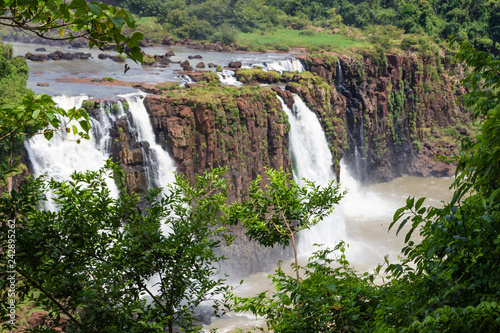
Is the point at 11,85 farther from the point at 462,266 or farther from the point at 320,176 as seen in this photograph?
the point at 462,266

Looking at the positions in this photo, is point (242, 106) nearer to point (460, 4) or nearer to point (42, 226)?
point (42, 226)

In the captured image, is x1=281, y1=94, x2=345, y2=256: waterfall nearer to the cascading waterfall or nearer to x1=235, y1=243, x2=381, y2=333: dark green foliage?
the cascading waterfall

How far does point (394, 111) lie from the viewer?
32.5 m

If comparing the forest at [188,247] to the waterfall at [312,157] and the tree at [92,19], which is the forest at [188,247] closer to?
the tree at [92,19]

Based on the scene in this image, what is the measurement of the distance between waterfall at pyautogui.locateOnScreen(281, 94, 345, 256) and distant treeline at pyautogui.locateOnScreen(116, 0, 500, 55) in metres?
12.4

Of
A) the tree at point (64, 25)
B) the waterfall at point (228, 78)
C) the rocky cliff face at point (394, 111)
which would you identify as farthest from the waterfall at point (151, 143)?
the tree at point (64, 25)

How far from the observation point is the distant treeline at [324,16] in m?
34.3

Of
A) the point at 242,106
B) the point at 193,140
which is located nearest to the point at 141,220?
the point at 193,140

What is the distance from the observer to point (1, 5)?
307 cm

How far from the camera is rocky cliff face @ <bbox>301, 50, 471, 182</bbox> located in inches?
1152

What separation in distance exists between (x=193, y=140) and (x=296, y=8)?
2796 centimetres

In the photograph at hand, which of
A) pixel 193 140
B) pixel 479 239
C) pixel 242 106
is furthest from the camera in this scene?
pixel 242 106

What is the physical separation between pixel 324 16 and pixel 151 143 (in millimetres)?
30580

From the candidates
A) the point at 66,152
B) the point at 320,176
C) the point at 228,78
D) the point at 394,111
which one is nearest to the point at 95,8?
the point at 66,152
